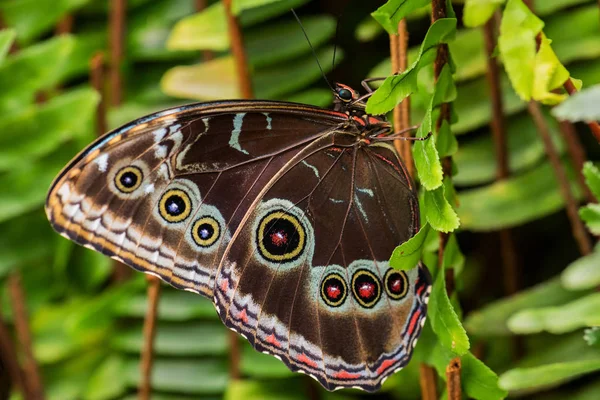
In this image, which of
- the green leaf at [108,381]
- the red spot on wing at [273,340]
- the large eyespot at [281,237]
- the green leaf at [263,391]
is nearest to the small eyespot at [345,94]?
the large eyespot at [281,237]

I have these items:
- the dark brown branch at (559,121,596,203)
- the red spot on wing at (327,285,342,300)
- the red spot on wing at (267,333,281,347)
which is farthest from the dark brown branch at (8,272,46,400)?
the dark brown branch at (559,121,596,203)

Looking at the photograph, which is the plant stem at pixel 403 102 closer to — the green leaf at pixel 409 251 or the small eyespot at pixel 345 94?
the small eyespot at pixel 345 94

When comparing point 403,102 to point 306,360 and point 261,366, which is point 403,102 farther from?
point 261,366

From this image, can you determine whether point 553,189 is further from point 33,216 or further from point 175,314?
point 33,216

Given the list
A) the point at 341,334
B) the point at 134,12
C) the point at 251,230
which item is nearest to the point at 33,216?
the point at 134,12

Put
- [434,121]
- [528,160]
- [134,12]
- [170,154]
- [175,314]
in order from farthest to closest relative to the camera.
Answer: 1. [134,12]
2. [175,314]
3. [528,160]
4. [170,154]
5. [434,121]

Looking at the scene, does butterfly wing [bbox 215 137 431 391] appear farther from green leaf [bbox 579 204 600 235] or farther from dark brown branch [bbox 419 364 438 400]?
green leaf [bbox 579 204 600 235]
